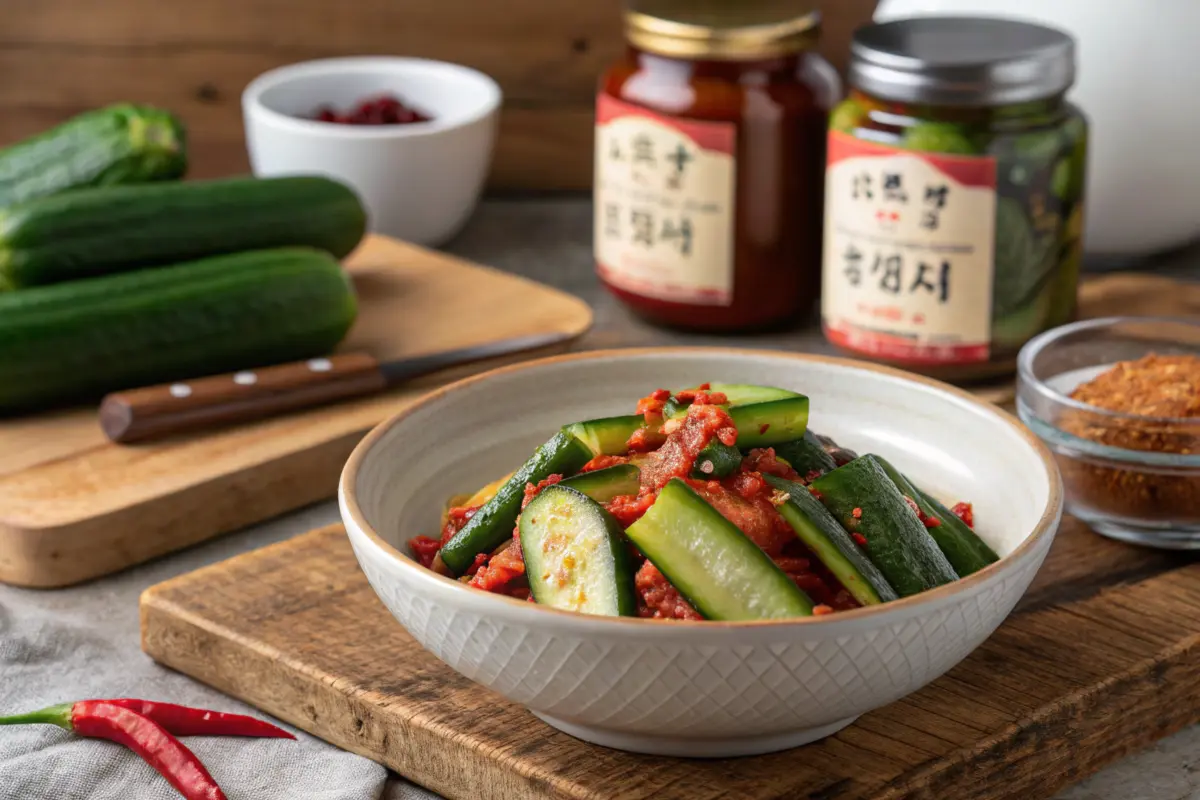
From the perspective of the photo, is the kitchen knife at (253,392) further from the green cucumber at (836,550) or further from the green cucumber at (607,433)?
the green cucumber at (836,550)

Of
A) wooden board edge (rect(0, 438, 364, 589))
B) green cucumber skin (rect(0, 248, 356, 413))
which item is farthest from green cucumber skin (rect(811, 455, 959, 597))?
green cucumber skin (rect(0, 248, 356, 413))

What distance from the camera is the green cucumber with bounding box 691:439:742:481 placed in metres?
1.34

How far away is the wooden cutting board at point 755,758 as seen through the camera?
1.31 metres

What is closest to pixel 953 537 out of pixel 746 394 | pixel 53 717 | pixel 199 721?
pixel 746 394

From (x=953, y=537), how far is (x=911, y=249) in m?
0.76

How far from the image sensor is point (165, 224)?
2389mm

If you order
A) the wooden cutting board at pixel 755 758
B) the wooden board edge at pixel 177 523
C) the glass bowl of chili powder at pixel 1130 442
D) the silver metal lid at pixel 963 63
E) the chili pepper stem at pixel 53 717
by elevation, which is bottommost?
the wooden board edge at pixel 177 523

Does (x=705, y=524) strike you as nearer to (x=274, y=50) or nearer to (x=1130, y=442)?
(x=1130, y=442)

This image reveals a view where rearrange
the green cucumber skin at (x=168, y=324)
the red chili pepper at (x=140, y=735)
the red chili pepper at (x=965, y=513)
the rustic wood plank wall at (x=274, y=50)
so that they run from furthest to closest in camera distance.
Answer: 1. the rustic wood plank wall at (x=274, y=50)
2. the green cucumber skin at (x=168, y=324)
3. the red chili pepper at (x=965, y=513)
4. the red chili pepper at (x=140, y=735)

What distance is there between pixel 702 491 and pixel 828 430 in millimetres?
394

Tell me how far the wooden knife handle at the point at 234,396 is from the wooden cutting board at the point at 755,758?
0.38m

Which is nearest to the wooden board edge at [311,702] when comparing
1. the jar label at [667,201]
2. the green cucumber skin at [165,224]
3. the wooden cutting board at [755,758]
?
the wooden cutting board at [755,758]

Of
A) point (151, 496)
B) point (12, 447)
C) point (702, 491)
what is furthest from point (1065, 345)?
point (12, 447)

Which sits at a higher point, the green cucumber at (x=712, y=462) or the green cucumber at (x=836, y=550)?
the green cucumber at (x=712, y=462)
